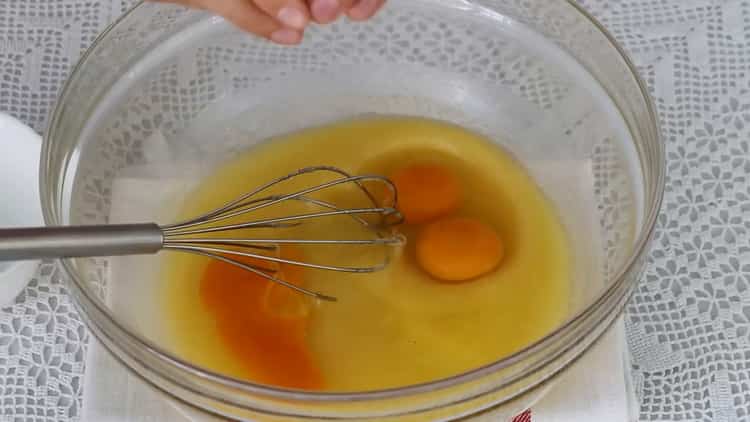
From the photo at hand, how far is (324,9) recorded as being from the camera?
0.86 m

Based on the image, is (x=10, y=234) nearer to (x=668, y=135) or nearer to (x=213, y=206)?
(x=213, y=206)

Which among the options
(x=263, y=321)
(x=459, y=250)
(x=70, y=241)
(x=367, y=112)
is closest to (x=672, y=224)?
(x=459, y=250)

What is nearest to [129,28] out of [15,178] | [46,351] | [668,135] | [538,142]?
[15,178]

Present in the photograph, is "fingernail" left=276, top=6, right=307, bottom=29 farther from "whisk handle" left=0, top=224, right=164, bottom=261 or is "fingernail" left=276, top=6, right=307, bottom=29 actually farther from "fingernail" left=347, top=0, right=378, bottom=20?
"whisk handle" left=0, top=224, right=164, bottom=261

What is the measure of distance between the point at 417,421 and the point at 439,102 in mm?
567

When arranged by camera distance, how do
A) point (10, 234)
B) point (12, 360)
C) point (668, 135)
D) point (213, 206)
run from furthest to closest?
point (668, 135) → point (213, 206) → point (12, 360) → point (10, 234)

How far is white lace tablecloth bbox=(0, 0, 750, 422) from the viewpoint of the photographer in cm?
105

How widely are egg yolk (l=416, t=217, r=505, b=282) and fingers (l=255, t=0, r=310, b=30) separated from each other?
352mm

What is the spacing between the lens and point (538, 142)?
1.23m

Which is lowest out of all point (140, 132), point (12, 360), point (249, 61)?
point (12, 360)

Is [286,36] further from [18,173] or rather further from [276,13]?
[18,173]

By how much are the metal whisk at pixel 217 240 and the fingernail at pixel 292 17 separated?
212mm

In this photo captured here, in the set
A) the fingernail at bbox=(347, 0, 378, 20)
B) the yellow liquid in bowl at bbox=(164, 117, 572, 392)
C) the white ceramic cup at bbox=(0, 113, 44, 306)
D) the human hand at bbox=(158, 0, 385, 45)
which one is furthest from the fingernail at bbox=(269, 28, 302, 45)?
the white ceramic cup at bbox=(0, 113, 44, 306)

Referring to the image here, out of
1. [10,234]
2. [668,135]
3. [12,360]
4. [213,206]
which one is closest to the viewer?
→ [10,234]
